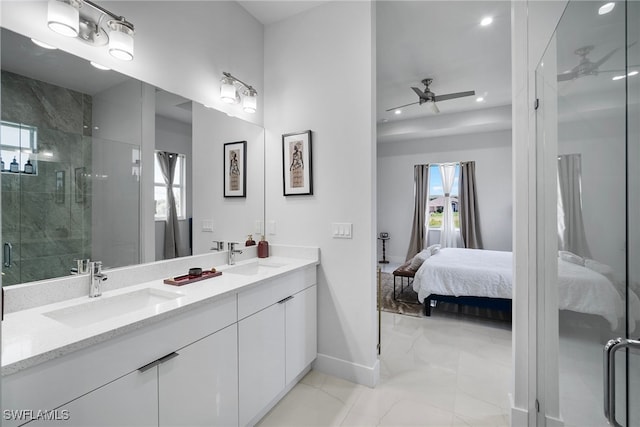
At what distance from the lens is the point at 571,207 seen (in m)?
1.30

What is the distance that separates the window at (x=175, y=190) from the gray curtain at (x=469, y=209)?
18.1 ft

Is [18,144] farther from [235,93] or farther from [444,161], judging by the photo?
[444,161]

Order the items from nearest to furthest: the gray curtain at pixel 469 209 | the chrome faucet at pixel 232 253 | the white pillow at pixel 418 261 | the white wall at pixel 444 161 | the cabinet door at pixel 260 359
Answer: the cabinet door at pixel 260 359 → the chrome faucet at pixel 232 253 → the white pillow at pixel 418 261 → the white wall at pixel 444 161 → the gray curtain at pixel 469 209

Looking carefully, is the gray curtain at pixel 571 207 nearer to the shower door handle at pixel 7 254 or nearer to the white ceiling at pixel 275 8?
the white ceiling at pixel 275 8

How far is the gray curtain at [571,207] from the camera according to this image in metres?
1.24

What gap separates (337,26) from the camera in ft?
7.95

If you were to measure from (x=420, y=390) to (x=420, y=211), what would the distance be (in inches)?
188

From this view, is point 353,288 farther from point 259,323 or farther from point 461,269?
point 461,269

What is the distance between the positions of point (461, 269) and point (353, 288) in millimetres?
1786

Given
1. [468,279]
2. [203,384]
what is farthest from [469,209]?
[203,384]

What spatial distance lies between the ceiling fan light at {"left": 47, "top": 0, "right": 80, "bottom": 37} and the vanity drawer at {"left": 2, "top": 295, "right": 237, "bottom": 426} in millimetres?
1401

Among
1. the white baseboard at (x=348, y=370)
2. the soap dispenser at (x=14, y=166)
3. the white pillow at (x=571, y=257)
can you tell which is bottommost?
the white baseboard at (x=348, y=370)

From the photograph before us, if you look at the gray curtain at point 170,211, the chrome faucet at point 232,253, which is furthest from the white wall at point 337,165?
the gray curtain at point 170,211

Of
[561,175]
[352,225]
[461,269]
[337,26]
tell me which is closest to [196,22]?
[337,26]
